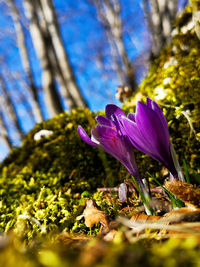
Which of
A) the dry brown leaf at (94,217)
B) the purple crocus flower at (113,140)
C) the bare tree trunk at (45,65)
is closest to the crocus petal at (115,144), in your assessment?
the purple crocus flower at (113,140)

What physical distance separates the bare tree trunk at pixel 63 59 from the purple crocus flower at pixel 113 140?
5.34m

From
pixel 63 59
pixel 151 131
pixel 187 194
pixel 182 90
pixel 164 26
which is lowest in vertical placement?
pixel 187 194

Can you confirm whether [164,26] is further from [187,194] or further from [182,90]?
[187,194]

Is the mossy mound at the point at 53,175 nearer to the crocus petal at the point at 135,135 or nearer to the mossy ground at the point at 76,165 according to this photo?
the mossy ground at the point at 76,165

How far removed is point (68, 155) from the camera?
221cm

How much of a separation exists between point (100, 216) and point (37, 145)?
1.58 metres

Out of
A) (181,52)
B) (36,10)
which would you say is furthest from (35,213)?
(36,10)

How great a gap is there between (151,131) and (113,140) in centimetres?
18

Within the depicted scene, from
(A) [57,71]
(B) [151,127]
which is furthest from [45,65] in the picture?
(B) [151,127]

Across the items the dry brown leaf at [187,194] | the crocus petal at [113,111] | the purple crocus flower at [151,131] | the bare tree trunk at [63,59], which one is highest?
the bare tree trunk at [63,59]

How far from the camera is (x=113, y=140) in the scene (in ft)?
3.29

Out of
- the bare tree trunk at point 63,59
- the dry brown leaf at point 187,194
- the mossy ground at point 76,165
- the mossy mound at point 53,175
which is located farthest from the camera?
the bare tree trunk at point 63,59

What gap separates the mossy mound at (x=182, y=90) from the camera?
1.81m

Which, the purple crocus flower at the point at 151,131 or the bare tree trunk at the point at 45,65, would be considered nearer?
the purple crocus flower at the point at 151,131
